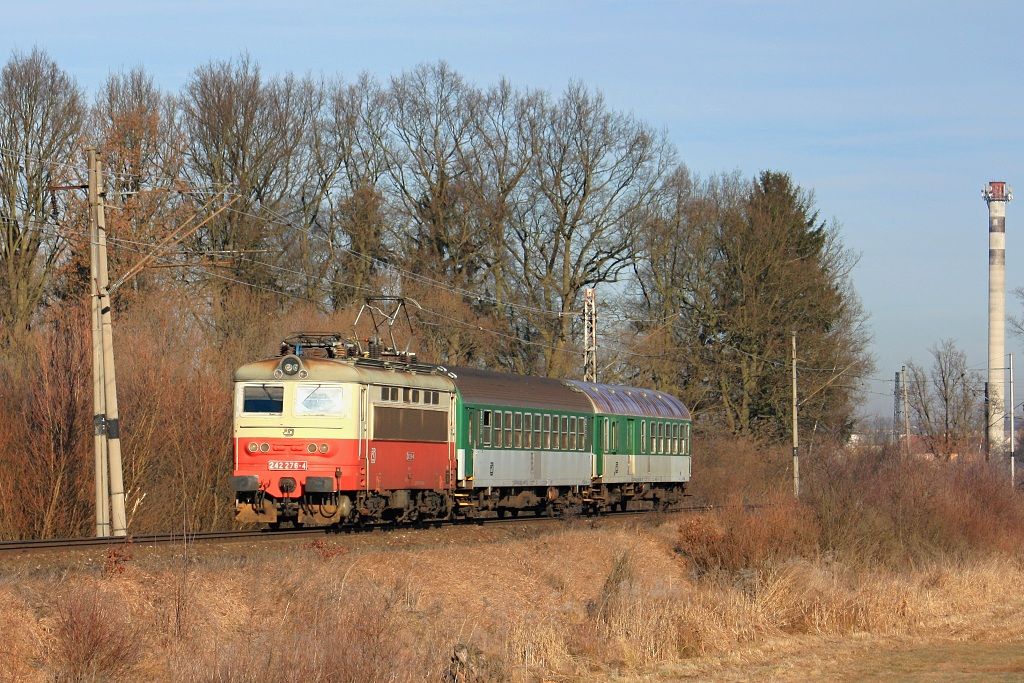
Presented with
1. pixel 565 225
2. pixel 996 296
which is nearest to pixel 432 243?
pixel 565 225

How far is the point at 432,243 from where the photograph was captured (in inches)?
2029

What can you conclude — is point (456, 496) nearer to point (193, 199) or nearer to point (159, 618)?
point (159, 618)

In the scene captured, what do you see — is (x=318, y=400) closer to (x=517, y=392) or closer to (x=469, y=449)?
(x=469, y=449)

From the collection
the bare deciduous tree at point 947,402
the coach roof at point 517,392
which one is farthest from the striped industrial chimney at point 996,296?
the coach roof at point 517,392

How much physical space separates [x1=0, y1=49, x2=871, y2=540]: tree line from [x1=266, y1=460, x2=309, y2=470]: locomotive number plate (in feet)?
36.2

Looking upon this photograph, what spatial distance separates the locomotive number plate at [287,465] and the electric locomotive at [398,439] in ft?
0.06

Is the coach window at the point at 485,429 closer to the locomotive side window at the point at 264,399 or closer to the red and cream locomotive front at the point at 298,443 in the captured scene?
the red and cream locomotive front at the point at 298,443

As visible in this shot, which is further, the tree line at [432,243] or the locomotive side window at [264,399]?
the tree line at [432,243]

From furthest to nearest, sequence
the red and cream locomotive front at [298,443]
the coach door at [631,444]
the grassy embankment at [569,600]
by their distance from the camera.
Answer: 1. the coach door at [631,444]
2. the red and cream locomotive front at [298,443]
3. the grassy embankment at [569,600]

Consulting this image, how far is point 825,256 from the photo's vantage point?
5928cm

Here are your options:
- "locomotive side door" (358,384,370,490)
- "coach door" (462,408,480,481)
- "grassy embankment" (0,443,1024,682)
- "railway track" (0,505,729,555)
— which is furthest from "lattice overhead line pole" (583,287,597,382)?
"locomotive side door" (358,384,370,490)

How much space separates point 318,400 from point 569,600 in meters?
5.35

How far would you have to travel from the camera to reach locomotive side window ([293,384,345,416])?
2353cm

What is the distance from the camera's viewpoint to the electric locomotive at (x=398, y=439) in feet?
77.0
